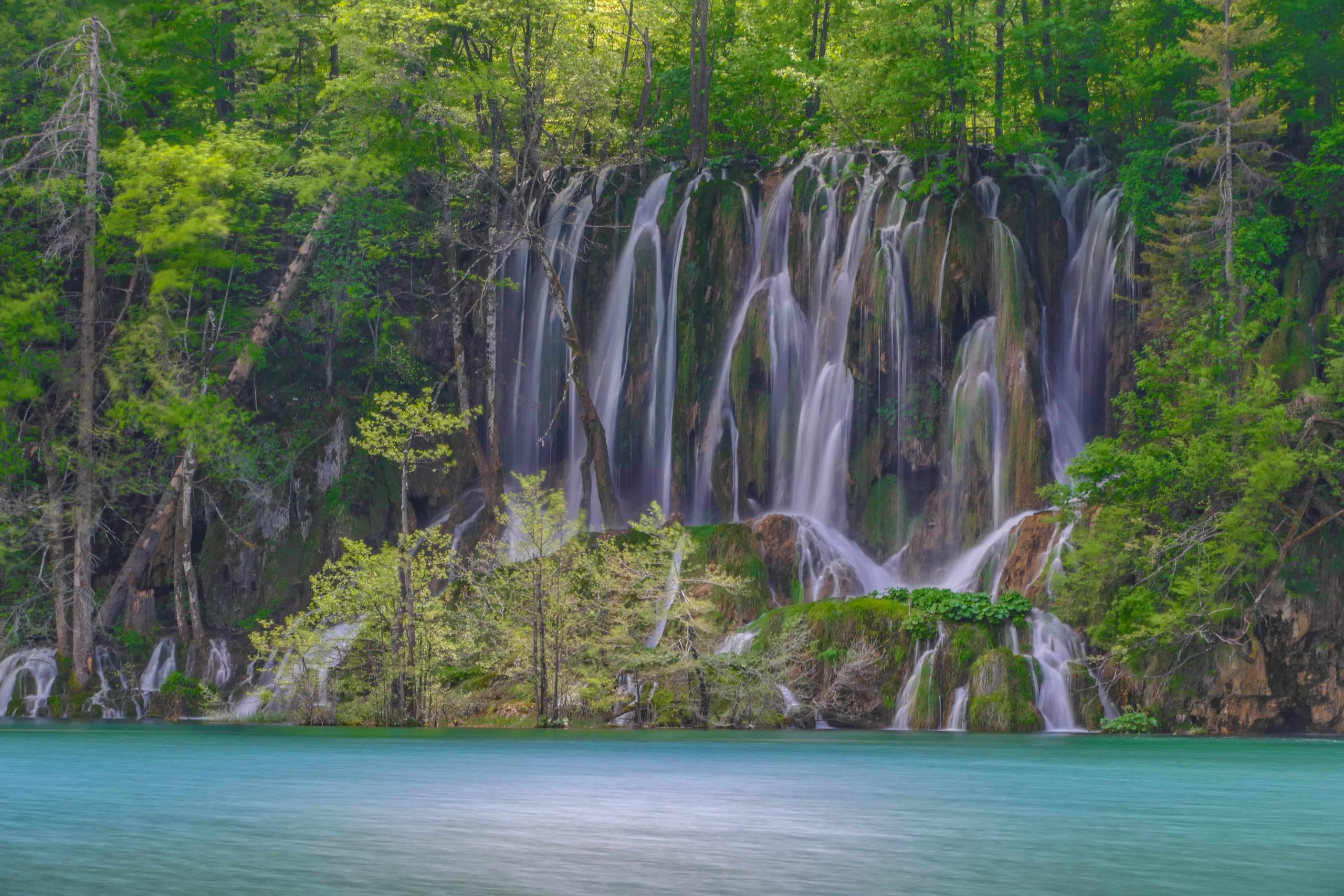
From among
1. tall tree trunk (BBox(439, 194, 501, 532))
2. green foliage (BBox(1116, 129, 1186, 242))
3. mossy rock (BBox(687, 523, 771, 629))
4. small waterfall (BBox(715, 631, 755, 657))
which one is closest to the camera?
Result: small waterfall (BBox(715, 631, 755, 657))

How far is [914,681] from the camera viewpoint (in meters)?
23.8

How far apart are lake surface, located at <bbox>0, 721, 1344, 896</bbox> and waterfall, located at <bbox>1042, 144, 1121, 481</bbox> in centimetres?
1758

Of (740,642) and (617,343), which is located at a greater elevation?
(617,343)

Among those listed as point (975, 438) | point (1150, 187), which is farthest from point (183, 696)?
point (1150, 187)

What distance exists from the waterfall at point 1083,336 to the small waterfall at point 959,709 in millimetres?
9709

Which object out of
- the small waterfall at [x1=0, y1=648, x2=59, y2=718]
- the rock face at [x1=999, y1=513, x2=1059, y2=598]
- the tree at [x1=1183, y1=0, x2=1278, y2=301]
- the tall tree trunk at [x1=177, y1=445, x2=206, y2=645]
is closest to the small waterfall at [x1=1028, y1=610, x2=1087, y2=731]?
the rock face at [x1=999, y1=513, x2=1059, y2=598]

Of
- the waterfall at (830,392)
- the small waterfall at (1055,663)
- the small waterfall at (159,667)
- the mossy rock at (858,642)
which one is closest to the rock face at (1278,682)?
the small waterfall at (1055,663)

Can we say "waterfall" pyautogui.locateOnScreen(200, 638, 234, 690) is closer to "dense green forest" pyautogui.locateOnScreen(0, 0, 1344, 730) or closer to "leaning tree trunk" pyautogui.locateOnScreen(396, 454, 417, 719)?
"dense green forest" pyautogui.locateOnScreen(0, 0, 1344, 730)

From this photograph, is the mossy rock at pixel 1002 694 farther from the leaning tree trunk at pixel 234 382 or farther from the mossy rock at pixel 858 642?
the leaning tree trunk at pixel 234 382

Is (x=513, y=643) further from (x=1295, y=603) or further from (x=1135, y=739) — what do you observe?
(x=1295, y=603)

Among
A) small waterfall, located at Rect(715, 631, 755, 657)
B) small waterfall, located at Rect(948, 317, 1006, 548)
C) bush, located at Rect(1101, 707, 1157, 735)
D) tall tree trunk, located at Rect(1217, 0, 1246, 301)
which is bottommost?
bush, located at Rect(1101, 707, 1157, 735)

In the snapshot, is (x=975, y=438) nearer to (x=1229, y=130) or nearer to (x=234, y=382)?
(x=1229, y=130)

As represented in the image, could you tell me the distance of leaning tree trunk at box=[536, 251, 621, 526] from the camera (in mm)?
33531

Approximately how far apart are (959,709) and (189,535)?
19.9 meters
